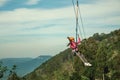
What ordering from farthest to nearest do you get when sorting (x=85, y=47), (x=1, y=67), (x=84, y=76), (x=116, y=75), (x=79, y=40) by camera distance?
(x=85, y=47) → (x=116, y=75) → (x=84, y=76) → (x=1, y=67) → (x=79, y=40)

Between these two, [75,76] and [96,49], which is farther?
[96,49]

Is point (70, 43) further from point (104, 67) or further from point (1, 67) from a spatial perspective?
point (104, 67)

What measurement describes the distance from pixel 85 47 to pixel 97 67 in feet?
39.5

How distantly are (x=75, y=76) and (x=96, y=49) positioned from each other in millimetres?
17599

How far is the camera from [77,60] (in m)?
132

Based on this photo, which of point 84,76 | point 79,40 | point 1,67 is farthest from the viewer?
point 84,76

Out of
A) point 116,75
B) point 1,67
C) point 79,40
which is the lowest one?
point 116,75

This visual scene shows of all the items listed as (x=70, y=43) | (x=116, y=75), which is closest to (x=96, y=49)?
(x=116, y=75)

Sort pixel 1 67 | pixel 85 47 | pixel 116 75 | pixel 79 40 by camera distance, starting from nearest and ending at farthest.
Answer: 1. pixel 79 40
2. pixel 1 67
3. pixel 116 75
4. pixel 85 47

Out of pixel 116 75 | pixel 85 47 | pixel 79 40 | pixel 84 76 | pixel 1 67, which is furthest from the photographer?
pixel 85 47

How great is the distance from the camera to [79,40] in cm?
3575

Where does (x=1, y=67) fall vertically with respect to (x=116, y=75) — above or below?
above

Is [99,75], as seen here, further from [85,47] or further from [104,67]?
[85,47]

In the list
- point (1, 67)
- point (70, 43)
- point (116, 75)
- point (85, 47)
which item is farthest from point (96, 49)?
point (70, 43)
